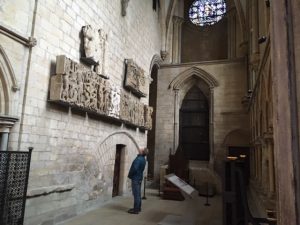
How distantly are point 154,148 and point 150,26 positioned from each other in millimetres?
5252

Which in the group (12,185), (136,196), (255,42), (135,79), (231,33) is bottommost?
(136,196)

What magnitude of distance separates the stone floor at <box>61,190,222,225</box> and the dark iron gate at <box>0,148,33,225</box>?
67.9 inches

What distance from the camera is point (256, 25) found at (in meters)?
7.91

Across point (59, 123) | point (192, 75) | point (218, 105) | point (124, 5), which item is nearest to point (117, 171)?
point (59, 123)

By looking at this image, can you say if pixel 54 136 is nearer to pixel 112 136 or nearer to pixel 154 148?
pixel 112 136

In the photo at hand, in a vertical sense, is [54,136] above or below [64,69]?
below

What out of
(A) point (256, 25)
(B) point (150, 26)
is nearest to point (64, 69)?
(A) point (256, 25)

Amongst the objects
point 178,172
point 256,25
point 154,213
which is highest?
point 256,25

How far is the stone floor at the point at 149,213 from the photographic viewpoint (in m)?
5.26

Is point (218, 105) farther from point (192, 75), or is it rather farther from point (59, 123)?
point (59, 123)

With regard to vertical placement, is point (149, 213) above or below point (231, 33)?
below

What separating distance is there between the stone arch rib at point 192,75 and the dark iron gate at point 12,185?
9.17 m

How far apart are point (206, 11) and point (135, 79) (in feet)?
23.4

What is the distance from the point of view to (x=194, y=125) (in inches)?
484
